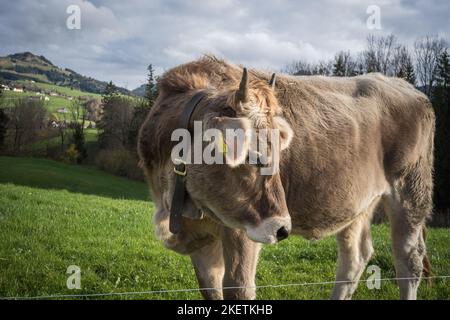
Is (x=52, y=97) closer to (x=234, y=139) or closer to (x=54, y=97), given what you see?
(x=54, y=97)

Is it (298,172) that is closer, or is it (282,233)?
(282,233)

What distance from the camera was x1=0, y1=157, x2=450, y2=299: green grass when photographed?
538cm

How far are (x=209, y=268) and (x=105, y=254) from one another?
341cm

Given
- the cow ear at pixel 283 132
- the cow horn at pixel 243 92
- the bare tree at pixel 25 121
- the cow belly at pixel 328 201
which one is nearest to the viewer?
the cow horn at pixel 243 92

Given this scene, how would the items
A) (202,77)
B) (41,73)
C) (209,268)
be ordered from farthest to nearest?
(41,73) < (209,268) < (202,77)

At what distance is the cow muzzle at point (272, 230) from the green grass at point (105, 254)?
8.63 ft

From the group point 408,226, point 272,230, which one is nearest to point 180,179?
point 272,230

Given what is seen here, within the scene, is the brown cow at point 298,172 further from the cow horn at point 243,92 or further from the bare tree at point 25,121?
the bare tree at point 25,121

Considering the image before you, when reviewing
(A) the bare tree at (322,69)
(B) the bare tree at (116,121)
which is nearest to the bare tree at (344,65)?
(A) the bare tree at (322,69)

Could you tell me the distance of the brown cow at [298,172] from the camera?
3014 mm

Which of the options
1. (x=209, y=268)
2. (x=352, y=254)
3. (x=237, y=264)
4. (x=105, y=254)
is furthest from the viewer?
(x=105, y=254)

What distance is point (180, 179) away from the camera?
3.23 metres
